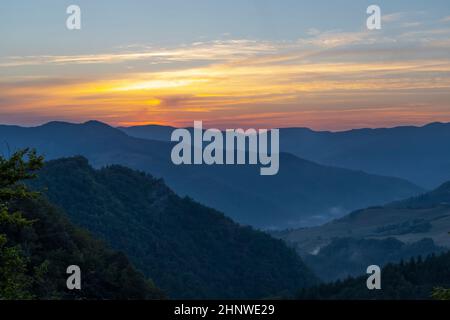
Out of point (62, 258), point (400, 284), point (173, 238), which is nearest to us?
point (62, 258)

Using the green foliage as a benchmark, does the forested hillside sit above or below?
below

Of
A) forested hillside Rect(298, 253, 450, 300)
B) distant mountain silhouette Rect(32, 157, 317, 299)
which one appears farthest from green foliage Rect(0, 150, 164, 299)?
distant mountain silhouette Rect(32, 157, 317, 299)

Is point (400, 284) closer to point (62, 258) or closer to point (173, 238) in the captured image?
point (62, 258)

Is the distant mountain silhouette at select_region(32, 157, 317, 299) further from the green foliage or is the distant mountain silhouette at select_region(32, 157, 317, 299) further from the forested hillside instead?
the green foliage

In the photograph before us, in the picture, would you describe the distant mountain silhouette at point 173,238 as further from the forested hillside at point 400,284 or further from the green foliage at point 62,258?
the green foliage at point 62,258

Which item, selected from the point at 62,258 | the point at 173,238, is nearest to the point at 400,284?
the point at 62,258


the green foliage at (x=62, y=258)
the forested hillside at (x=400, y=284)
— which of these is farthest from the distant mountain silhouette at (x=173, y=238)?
the green foliage at (x=62, y=258)
